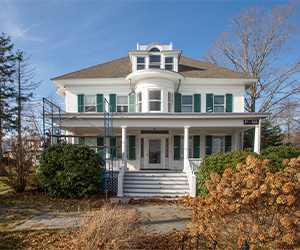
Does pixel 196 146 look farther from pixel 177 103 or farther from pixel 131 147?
pixel 131 147

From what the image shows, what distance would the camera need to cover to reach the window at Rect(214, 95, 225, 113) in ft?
47.4

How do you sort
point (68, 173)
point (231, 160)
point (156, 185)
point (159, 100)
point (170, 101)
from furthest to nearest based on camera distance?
point (170, 101), point (159, 100), point (156, 185), point (68, 173), point (231, 160)

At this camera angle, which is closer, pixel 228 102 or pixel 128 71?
pixel 228 102

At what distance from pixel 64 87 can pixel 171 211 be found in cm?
1165

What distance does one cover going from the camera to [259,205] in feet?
11.7

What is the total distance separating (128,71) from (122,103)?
2630 millimetres

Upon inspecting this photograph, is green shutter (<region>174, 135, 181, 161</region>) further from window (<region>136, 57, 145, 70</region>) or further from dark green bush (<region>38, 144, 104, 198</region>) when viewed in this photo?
dark green bush (<region>38, 144, 104, 198</region>)

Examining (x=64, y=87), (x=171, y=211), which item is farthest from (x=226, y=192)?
(x=64, y=87)

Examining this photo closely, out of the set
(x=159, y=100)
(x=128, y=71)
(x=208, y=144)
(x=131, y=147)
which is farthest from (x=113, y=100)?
(x=208, y=144)

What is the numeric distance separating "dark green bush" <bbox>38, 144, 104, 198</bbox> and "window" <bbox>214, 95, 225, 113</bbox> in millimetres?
9515

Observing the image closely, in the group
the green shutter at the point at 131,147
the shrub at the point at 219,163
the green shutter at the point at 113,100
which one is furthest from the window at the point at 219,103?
the green shutter at the point at 113,100

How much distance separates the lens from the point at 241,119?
458 inches

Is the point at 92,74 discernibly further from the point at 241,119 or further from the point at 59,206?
the point at 241,119

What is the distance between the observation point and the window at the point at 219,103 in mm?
14438
